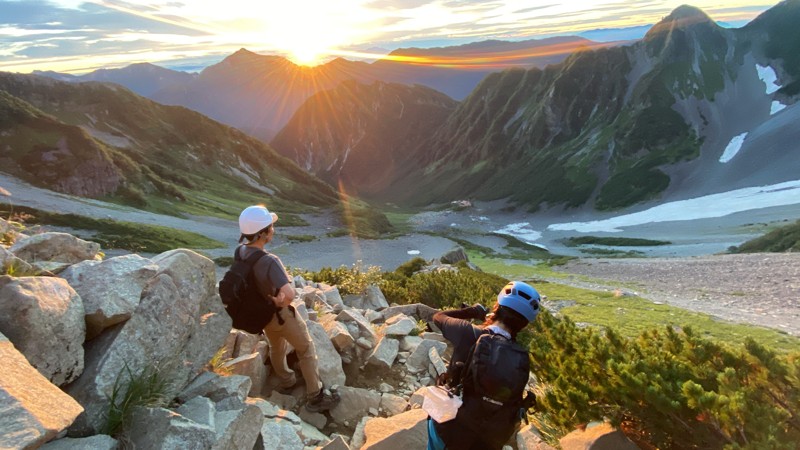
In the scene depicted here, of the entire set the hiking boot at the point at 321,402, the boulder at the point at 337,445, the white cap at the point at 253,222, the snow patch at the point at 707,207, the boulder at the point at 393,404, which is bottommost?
the snow patch at the point at 707,207

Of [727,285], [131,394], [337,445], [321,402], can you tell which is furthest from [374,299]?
[727,285]

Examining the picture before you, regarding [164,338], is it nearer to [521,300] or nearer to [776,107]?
[521,300]

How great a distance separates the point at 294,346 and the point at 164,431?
3.04 m

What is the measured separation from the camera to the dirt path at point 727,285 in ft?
71.6

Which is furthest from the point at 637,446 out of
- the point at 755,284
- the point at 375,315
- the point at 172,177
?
the point at 172,177

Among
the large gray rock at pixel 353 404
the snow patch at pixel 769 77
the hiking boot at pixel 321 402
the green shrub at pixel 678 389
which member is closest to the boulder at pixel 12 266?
the hiking boot at pixel 321 402

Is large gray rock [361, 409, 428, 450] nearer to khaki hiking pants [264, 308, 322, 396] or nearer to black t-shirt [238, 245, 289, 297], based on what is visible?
khaki hiking pants [264, 308, 322, 396]

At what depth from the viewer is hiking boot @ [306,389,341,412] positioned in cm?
773

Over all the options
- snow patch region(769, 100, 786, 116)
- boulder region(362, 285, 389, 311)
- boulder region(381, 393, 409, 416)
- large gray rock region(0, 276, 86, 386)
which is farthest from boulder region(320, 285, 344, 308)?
snow patch region(769, 100, 786, 116)

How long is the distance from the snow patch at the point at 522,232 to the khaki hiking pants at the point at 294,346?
10436 centimetres

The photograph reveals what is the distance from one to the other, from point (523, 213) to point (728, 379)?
16660cm

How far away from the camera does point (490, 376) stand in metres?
4.18

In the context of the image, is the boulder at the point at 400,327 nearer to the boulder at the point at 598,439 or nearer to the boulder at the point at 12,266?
the boulder at the point at 598,439

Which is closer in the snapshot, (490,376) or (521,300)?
(490,376)
